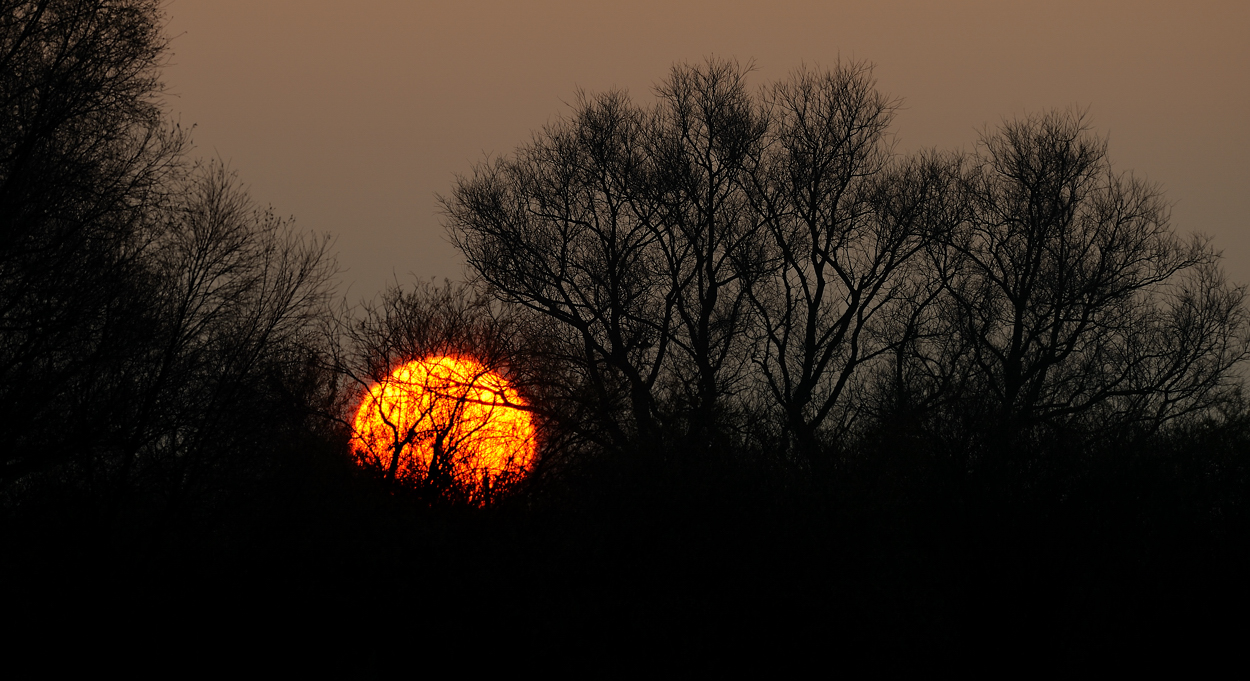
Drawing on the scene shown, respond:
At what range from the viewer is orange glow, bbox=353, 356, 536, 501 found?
17.2 metres

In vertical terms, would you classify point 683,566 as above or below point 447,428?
below

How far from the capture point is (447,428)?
18.3 meters

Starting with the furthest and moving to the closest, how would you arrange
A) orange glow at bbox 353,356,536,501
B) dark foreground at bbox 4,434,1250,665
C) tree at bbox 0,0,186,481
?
orange glow at bbox 353,356,536,501, dark foreground at bbox 4,434,1250,665, tree at bbox 0,0,186,481

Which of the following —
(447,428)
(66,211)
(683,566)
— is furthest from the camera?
(447,428)

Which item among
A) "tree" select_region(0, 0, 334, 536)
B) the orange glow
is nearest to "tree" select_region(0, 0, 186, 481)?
"tree" select_region(0, 0, 334, 536)

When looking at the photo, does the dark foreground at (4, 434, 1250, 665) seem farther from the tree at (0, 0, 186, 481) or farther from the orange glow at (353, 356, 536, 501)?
the tree at (0, 0, 186, 481)

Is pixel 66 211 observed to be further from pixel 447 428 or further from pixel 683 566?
pixel 683 566

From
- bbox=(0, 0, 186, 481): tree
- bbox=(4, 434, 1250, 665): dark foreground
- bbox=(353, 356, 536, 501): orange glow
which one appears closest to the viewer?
bbox=(0, 0, 186, 481): tree

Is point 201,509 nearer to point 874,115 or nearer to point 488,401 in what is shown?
point 488,401

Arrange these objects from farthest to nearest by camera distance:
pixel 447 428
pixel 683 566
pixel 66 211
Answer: pixel 447 428 → pixel 683 566 → pixel 66 211

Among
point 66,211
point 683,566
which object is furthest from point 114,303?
point 683,566

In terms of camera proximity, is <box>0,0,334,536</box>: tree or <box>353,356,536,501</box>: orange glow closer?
<box>0,0,334,536</box>: tree

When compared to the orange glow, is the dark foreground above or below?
below

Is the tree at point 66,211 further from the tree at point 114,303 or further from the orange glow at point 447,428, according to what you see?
the orange glow at point 447,428
